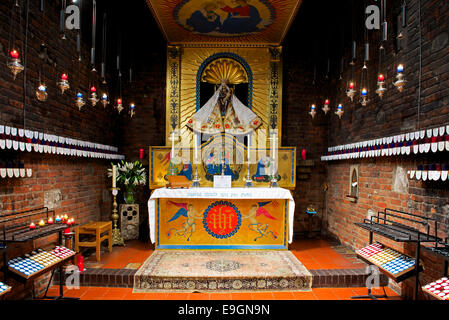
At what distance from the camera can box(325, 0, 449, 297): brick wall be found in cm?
307

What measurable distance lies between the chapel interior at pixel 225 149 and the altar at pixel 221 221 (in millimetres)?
26

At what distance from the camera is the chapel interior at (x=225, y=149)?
318cm

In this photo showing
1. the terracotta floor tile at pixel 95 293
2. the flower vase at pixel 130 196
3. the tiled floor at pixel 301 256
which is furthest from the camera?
the flower vase at pixel 130 196

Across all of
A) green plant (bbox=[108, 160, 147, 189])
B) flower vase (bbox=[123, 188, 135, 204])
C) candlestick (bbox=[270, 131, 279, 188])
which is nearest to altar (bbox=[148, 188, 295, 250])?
candlestick (bbox=[270, 131, 279, 188])

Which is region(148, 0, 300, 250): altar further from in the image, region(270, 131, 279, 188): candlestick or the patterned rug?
the patterned rug

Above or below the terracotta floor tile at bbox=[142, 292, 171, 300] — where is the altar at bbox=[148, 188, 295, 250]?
above

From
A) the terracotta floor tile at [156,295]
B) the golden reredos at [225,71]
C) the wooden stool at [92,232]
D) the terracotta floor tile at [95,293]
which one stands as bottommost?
the terracotta floor tile at [156,295]

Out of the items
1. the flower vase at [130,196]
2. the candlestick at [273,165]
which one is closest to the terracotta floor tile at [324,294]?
the candlestick at [273,165]

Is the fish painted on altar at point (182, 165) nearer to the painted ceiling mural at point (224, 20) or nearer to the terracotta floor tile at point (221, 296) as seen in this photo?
the painted ceiling mural at point (224, 20)

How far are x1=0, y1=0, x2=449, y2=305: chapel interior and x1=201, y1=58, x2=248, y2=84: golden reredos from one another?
0.08ft

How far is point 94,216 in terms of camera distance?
5.29m

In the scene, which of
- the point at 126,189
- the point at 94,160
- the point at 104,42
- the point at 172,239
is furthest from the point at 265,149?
the point at 104,42

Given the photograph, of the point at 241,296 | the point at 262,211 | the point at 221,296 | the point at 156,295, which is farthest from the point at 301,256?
the point at 156,295

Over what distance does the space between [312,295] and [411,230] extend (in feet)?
4.86
